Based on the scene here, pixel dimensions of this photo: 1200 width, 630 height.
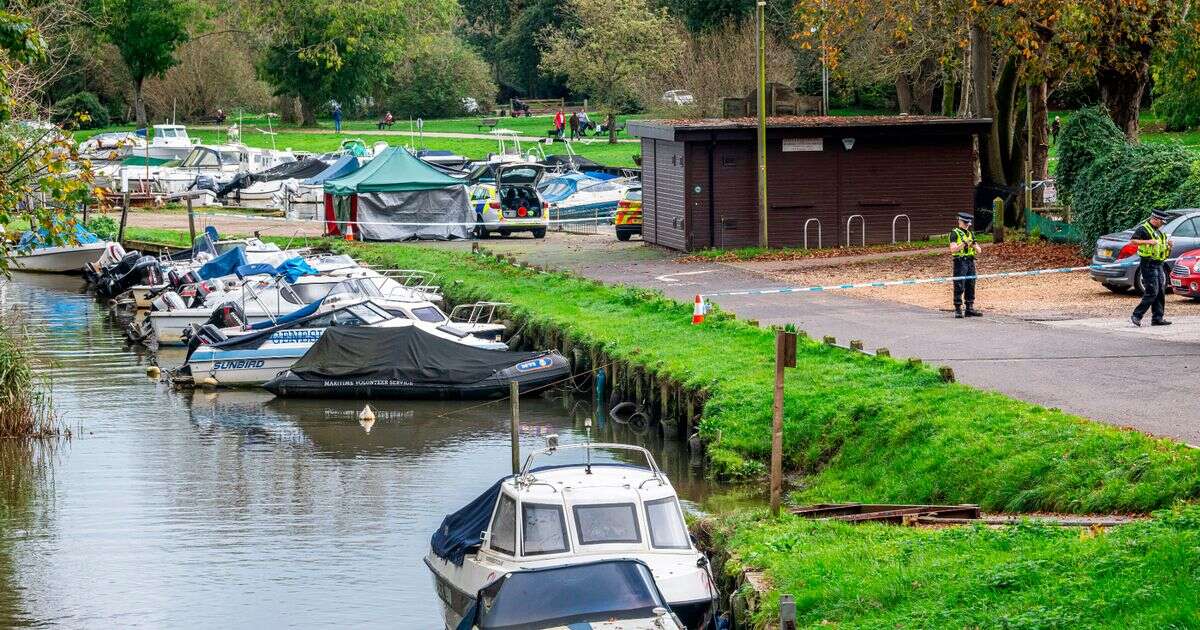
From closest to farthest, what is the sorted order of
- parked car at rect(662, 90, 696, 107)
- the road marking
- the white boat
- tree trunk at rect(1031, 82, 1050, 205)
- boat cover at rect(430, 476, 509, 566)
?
boat cover at rect(430, 476, 509, 566) → the road marking → tree trunk at rect(1031, 82, 1050, 205) → the white boat → parked car at rect(662, 90, 696, 107)

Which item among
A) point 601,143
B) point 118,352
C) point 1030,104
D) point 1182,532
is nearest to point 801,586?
point 1182,532

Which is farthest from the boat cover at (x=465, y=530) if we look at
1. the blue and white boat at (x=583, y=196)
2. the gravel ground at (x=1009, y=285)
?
the blue and white boat at (x=583, y=196)

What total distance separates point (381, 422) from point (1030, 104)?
888 inches

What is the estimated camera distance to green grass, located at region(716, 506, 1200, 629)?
10602 millimetres

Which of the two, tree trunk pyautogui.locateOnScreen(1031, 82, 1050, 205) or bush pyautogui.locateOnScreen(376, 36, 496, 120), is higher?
bush pyautogui.locateOnScreen(376, 36, 496, 120)

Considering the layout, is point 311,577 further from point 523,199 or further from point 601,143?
point 601,143

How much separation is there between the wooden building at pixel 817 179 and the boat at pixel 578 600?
88.5ft

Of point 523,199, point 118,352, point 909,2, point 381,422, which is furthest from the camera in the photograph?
point 523,199

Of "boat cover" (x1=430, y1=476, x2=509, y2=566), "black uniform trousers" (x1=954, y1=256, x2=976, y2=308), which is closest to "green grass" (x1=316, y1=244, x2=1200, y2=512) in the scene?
"black uniform trousers" (x1=954, y1=256, x2=976, y2=308)

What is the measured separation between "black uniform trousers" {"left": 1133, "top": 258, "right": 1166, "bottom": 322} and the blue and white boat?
97.4ft

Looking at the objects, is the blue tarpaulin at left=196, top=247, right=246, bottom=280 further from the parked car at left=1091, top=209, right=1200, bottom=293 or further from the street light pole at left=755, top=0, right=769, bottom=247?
the parked car at left=1091, top=209, right=1200, bottom=293

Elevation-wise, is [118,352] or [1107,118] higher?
[1107,118]

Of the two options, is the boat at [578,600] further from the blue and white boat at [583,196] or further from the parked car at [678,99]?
the parked car at [678,99]

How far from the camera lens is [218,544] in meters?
19.4
